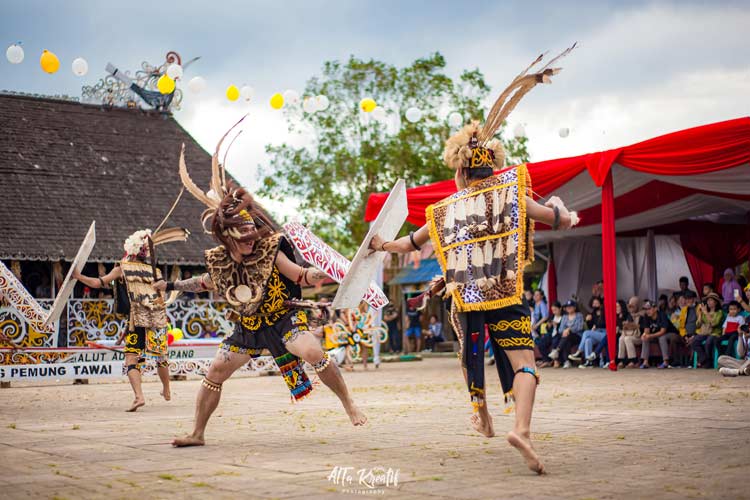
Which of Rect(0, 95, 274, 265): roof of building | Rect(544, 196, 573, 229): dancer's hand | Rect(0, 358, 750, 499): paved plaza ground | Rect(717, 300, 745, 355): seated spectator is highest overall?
Rect(0, 95, 274, 265): roof of building

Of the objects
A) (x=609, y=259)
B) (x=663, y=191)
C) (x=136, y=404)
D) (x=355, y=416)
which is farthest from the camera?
(x=663, y=191)

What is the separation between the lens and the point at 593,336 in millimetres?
15891

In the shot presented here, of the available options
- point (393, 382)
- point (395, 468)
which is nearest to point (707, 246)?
point (393, 382)

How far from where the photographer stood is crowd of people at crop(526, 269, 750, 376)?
1364 cm

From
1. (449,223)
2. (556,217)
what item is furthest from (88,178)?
(556,217)

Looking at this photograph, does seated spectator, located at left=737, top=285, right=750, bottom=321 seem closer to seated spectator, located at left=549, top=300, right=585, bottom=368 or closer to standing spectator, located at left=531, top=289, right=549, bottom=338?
seated spectator, located at left=549, top=300, right=585, bottom=368

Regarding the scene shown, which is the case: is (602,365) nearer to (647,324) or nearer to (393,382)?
(647,324)

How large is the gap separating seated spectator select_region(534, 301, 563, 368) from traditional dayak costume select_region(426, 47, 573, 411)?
11.9m

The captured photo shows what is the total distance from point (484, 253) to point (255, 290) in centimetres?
164


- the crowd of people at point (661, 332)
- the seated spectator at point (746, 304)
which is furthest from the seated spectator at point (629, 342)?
the seated spectator at point (746, 304)

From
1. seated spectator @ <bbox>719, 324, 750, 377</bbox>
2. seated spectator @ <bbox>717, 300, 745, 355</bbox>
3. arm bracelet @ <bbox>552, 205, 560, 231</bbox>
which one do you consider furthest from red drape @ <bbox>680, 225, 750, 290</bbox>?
arm bracelet @ <bbox>552, 205, 560, 231</bbox>

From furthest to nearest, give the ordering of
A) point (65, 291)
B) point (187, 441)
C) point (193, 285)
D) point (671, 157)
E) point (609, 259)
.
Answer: point (609, 259) < point (671, 157) < point (65, 291) < point (193, 285) < point (187, 441)

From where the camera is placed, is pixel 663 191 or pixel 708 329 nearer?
pixel 708 329

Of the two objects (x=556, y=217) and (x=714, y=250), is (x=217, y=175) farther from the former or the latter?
(x=714, y=250)
